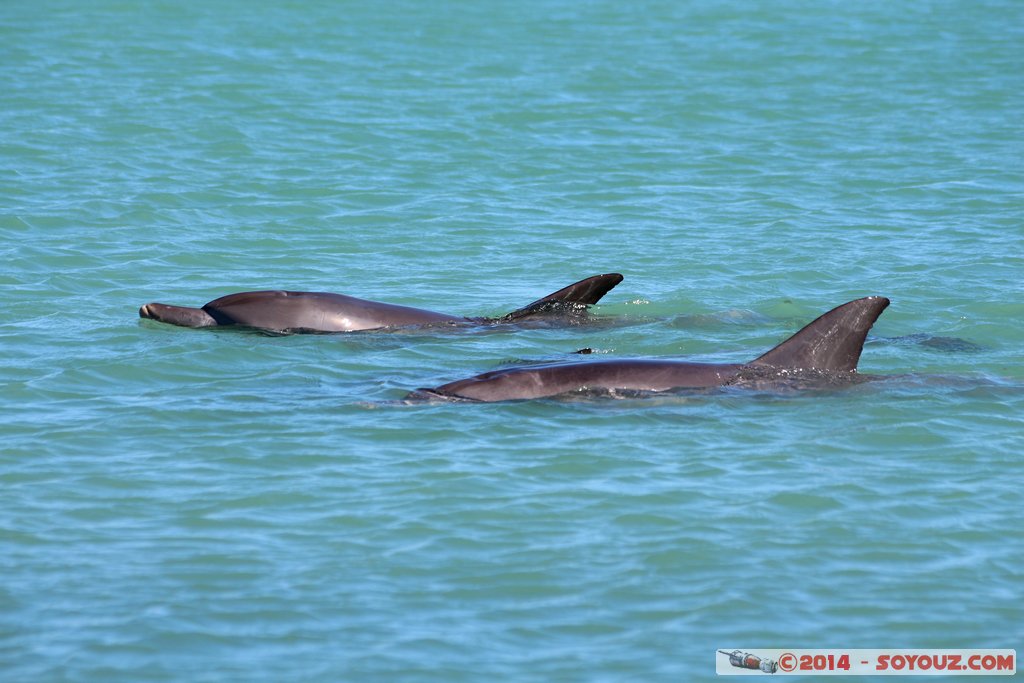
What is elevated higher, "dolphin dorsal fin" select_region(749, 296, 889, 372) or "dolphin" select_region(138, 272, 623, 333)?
"dolphin dorsal fin" select_region(749, 296, 889, 372)

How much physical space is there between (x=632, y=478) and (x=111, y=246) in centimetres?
961

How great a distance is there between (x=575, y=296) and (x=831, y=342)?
11.2ft

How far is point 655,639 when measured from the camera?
6859 mm

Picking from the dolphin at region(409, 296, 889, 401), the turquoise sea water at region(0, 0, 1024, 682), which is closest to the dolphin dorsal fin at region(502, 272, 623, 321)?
the turquoise sea water at region(0, 0, 1024, 682)

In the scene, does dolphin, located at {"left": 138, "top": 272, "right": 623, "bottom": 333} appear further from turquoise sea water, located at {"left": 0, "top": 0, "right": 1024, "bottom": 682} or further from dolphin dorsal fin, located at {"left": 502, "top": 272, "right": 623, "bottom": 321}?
turquoise sea water, located at {"left": 0, "top": 0, "right": 1024, "bottom": 682}

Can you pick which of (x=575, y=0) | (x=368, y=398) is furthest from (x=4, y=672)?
(x=575, y=0)

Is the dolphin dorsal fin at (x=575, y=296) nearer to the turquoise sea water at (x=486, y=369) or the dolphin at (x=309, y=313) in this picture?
the dolphin at (x=309, y=313)

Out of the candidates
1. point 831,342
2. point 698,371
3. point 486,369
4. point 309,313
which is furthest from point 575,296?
point 831,342

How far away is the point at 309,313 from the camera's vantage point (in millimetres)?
13227

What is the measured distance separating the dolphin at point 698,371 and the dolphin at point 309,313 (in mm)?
2452

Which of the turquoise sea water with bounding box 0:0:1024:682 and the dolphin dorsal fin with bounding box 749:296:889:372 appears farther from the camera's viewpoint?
the dolphin dorsal fin with bounding box 749:296:889:372

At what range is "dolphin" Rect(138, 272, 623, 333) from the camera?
43.1 feet

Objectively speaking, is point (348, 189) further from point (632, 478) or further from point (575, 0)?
point (575, 0)

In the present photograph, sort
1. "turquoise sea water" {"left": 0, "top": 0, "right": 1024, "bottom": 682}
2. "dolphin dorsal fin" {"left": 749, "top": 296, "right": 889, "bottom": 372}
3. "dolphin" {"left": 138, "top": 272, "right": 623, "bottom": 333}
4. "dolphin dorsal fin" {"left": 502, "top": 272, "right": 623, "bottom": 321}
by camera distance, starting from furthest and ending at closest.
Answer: "dolphin dorsal fin" {"left": 502, "top": 272, "right": 623, "bottom": 321}
"dolphin" {"left": 138, "top": 272, "right": 623, "bottom": 333}
"dolphin dorsal fin" {"left": 749, "top": 296, "right": 889, "bottom": 372}
"turquoise sea water" {"left": 0, "top": 0, "right": 1024, "bottom": 682}
